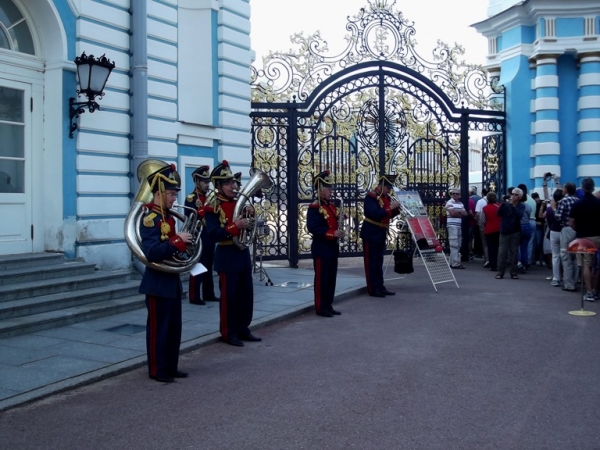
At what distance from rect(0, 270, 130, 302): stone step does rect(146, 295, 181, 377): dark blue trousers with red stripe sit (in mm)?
2683

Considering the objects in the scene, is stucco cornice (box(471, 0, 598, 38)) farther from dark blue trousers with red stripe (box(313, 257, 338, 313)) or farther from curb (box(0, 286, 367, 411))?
curb (box(0, 286, 367, 411))

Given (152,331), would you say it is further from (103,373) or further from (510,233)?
(510,233)

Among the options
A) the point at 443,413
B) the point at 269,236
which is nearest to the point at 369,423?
the point at 443,413

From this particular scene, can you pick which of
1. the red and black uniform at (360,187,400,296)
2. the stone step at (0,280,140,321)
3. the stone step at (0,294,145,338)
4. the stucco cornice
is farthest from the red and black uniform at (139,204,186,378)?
the stucco cornice

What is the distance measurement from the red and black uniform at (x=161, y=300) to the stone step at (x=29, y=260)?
331cm

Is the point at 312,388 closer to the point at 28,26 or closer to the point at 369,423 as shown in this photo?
the point at 369,423

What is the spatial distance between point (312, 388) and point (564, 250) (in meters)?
6.88

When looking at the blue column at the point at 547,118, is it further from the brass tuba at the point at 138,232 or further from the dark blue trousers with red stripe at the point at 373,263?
the brass tuba at the point at 138,232

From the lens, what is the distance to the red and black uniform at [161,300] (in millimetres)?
5715

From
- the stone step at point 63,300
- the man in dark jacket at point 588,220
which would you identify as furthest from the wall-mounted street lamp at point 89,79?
the man in dark jacket at point 588,220

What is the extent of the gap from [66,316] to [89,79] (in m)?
3.27

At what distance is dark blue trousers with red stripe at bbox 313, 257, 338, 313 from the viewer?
895 cm

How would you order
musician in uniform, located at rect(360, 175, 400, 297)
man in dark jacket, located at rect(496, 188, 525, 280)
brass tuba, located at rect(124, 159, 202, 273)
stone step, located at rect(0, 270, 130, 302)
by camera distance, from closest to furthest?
brass tuba, located at rect(124, 159, 202, 273) < stone step, located at rect(0, 270, 130, 302) < musician in uniform, located at rect(360, 175, 400, 297) < man in dark jacket, located at rect(496, 188, 525, 280)

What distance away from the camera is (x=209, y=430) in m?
4.66
